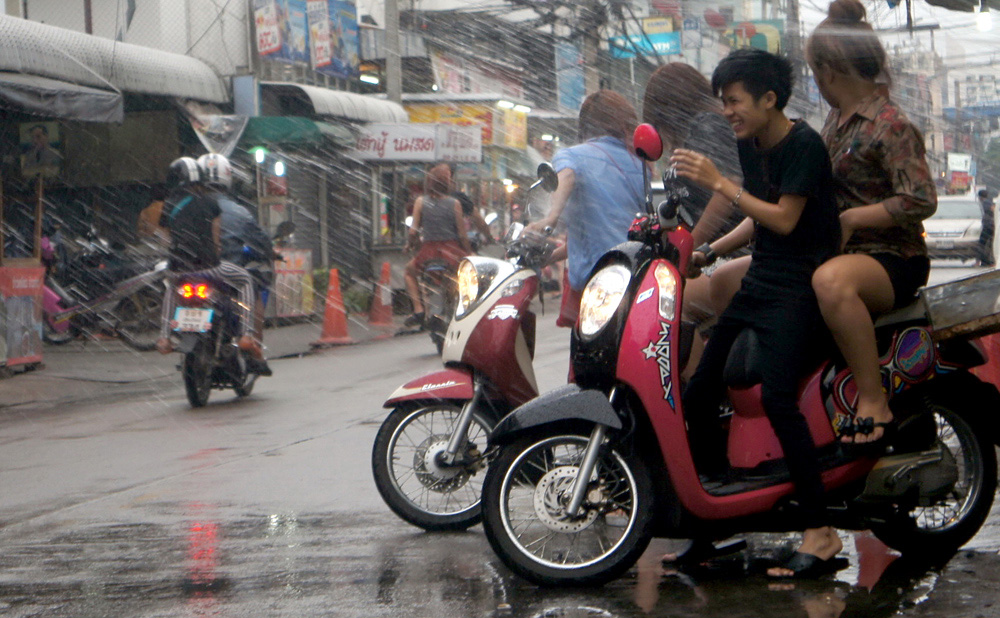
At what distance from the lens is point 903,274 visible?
169 inches

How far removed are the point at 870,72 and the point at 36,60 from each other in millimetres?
10187

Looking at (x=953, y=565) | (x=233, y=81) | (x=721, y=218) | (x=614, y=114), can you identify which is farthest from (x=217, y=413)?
(x=233, y=81)

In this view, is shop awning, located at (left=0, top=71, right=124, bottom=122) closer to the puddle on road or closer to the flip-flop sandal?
the puddle on road

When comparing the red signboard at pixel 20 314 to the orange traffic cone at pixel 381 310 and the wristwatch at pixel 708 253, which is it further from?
the wristwatch at pixel 708 253

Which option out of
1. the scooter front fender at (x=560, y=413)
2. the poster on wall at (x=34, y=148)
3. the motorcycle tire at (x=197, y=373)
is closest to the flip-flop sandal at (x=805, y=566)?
the scooter front fender at (x=560, y=413)

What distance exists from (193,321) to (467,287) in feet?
15.5

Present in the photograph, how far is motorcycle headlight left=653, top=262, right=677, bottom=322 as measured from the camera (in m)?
4.11

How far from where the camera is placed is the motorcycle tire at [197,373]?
380 inches

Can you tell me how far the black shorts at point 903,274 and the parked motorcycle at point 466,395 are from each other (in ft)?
4.36

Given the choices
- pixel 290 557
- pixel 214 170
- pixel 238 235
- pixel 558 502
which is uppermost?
pixel 214 170

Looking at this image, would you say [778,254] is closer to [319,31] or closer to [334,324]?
[334,324]

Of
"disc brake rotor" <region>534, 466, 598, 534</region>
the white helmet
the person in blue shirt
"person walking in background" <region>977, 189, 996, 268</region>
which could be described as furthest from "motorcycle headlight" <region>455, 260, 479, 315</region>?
"person walking in background" <region>977, 189, 996, 268</region>

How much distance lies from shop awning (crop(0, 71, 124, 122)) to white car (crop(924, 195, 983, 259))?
69.8 feet

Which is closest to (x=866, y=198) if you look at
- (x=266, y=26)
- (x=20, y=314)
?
(x=20, y=314)
